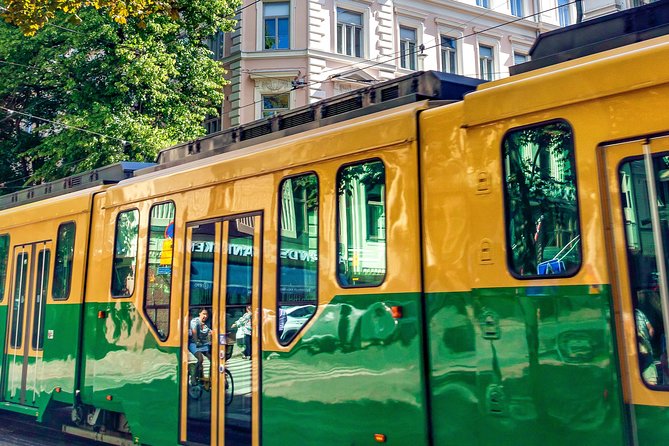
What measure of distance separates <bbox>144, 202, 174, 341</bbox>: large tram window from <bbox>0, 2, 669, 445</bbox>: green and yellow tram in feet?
0.08

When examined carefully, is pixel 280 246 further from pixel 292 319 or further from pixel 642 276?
pixel 642 276

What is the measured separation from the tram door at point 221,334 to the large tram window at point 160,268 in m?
0.37

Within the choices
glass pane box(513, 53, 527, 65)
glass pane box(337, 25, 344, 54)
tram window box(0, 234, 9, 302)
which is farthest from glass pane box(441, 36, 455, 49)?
tram window box(0, 234, 9, 302)

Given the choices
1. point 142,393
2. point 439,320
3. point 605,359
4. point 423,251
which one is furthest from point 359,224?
point 142,393

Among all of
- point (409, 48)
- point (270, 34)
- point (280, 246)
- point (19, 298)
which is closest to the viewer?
point (280, 246)

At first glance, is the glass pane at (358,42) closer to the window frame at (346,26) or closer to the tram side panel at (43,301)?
the window frame at (346,26)

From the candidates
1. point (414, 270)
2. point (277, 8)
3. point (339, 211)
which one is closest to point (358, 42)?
point (277, 8)

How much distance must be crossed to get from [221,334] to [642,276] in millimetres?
3761

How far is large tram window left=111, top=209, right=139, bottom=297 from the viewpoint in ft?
24.7

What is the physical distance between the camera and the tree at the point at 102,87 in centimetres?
1778

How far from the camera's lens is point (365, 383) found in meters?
4.96

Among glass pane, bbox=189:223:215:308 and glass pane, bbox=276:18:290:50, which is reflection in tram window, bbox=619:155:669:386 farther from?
glass pane, bbox=276:18:290:50

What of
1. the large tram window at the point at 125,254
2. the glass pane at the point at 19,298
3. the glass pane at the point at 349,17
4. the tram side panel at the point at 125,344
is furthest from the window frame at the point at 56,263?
the glass pane at the point at 349,17

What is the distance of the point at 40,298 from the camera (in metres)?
9.03
